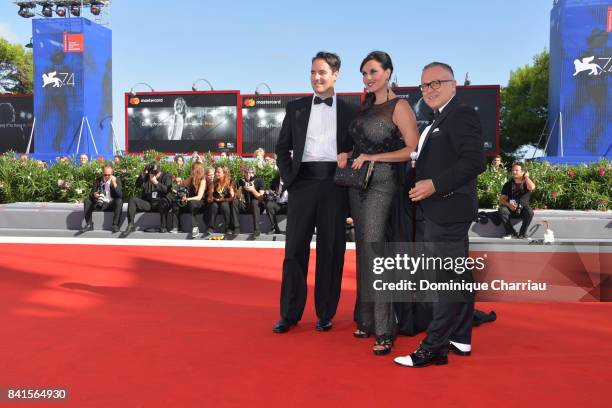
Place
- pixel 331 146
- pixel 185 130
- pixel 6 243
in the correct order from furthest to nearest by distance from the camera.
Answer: pixel 185 130
pixel 6 243
pixel 331 146

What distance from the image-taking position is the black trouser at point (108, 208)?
11969 millimetres

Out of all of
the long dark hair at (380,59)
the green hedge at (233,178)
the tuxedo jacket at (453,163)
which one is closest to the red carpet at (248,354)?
the tuxedo jacket at (453,163)

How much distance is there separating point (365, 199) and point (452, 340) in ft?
3.38

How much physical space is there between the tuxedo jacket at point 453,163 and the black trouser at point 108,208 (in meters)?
9.47

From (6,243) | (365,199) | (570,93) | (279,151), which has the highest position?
(570,93)

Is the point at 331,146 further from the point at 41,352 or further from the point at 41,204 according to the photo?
the point at 41,204

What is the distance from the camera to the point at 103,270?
7219mm

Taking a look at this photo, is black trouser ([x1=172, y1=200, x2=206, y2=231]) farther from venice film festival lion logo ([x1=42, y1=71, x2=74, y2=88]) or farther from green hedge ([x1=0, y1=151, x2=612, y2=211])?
venice film festival lion logo ([x1=42, y1=71, x2=74, y2=88])

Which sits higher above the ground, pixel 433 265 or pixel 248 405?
pixel 433 265

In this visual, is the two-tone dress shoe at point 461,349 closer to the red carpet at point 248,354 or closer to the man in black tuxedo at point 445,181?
the red carpet at point 248,354

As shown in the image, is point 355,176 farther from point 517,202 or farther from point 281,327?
point 517,202

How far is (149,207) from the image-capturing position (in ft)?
39.7

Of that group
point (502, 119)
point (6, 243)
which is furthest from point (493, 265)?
point (502, 119)

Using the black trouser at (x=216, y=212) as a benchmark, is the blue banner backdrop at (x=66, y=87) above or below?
above
